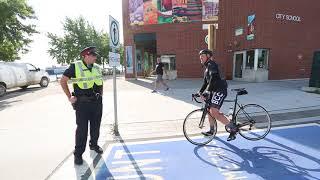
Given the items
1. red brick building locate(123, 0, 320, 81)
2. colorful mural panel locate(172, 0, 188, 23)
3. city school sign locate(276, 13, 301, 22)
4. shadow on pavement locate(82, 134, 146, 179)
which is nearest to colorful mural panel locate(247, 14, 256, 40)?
red brick building locate(123, 0, 320, 81)

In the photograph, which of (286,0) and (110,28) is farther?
(286,0)

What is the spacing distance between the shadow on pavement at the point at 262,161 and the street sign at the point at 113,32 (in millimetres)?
3094

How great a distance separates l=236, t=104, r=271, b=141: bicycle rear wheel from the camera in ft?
17.6

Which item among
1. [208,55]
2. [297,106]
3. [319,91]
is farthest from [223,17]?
[208,55]

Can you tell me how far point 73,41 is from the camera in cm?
3909

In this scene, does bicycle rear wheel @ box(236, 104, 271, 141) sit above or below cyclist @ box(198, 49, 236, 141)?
below

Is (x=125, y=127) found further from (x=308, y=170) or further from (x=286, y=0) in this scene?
(x=286, y=0)

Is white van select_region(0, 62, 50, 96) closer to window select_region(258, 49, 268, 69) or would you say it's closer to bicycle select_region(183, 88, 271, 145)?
bicycle select_region(183, 88, 271, 145)

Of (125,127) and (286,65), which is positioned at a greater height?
(286,65)

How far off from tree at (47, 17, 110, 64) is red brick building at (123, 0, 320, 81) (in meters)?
19.0

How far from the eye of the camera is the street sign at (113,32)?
5.97 m

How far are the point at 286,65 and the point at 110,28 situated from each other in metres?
16.0

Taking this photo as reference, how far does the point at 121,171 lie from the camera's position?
13.9ft

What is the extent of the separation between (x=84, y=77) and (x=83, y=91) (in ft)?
0.80
